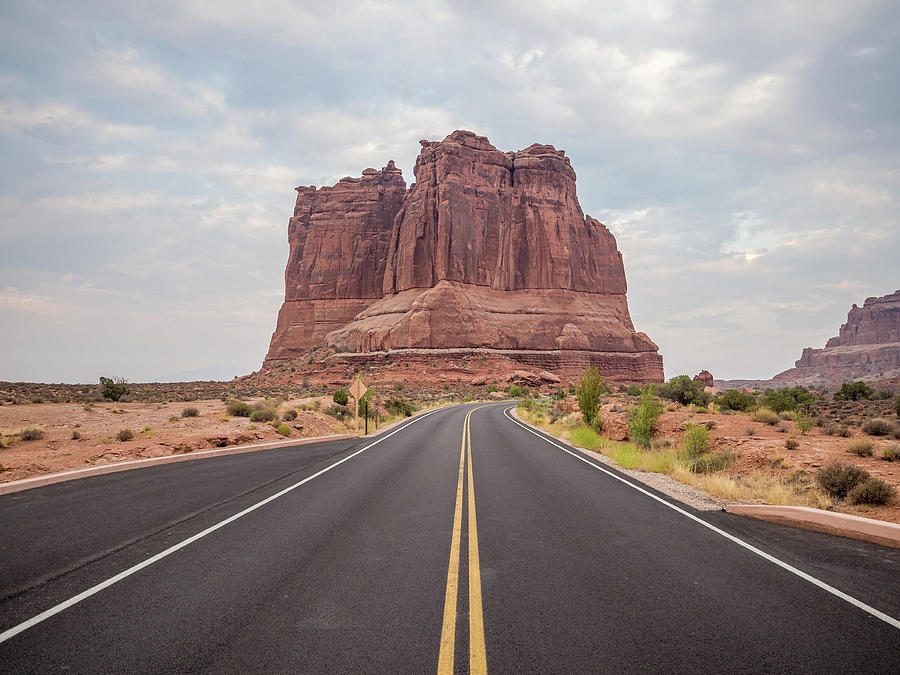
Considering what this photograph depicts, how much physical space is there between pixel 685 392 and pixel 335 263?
86.8 m

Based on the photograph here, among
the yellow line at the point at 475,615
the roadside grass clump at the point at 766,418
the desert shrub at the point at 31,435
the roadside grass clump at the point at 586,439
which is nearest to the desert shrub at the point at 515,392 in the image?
the roadside grass clump at the point at 586,439

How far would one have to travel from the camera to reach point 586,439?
17.3m

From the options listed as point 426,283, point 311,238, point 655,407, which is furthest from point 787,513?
point 311,238

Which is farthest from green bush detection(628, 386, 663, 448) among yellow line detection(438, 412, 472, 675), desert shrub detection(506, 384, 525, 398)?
desert shrub detection(506, 384, 525, 398)

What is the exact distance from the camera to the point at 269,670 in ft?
9.88

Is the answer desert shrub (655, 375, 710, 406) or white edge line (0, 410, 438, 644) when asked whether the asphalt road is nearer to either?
white edge line (0, 410, 438, 644)

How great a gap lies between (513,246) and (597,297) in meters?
21.9

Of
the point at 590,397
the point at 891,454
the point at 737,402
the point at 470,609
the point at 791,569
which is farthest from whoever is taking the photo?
the point at 737,402

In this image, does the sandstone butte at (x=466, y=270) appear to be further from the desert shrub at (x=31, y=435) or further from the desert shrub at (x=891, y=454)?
the desert shrub at (x=891, y=454)

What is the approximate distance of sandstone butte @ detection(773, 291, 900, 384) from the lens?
137250mm

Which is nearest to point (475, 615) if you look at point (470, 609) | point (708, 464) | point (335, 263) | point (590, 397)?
point (470, 609)

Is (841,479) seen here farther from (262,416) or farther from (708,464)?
(262,416)

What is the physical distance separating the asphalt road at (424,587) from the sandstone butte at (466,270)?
219ft

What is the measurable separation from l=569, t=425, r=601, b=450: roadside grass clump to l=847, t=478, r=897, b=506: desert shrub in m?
8.97
